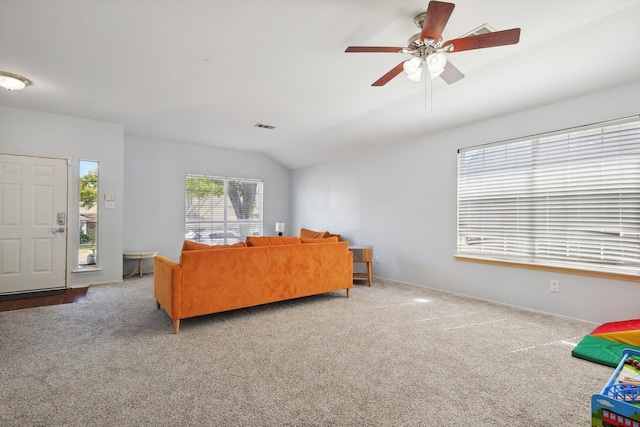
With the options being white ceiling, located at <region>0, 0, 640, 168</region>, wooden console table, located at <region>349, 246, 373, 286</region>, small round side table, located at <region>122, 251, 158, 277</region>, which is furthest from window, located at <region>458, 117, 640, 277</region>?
small round side table, located at <region>122, 251, 158, 277</region>

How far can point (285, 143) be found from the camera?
6.69m

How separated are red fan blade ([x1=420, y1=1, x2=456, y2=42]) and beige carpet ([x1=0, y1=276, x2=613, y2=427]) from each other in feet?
7.65

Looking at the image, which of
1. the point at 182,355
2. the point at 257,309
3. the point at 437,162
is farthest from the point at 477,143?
the point at 182,355

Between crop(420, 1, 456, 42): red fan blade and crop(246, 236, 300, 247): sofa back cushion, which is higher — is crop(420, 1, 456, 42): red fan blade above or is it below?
A: above

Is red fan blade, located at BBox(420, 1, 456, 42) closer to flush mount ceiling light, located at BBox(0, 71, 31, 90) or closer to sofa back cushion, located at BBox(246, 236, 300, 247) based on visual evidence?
sofa back cushion, located at BBox(246, 236, 300, 247)

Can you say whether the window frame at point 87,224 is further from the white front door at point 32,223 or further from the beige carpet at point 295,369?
the beige carpet at point 295,369

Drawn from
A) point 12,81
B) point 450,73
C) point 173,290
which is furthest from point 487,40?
point 12,81

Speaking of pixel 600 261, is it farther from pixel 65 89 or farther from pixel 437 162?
pixel 65 89

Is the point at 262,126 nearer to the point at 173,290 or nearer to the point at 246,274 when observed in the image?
the point at 246,274

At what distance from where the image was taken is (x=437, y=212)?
4754 millimetres

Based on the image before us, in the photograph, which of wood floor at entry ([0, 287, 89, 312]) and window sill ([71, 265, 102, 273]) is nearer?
wood floor at entry ([0, 287, 89, 312])

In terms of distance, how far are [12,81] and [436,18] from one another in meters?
4.47

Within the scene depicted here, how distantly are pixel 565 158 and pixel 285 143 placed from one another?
4.86 meters

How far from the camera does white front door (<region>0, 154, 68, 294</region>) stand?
4371 mm
